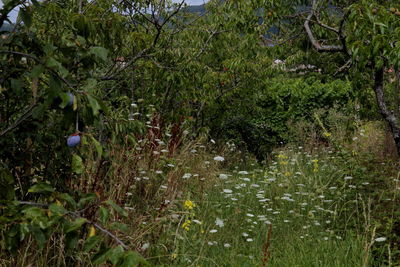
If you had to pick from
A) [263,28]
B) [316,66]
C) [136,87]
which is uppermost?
[263,28]

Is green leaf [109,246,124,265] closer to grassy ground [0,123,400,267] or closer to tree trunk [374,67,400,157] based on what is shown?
Answer: grassy ground [0,123,400,267]

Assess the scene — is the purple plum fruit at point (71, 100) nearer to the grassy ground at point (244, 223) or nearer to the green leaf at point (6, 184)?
the green leaf at point (6, 184)

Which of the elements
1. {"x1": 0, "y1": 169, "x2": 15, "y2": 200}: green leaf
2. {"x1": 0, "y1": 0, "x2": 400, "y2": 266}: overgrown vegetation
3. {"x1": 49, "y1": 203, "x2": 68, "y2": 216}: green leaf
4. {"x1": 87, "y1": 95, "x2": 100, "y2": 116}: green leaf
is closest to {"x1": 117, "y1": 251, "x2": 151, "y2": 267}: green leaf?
{"x1": 0, "y1": 0, "x2": 400, "y2": 266}: overgrown vegetation

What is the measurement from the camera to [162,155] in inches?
216

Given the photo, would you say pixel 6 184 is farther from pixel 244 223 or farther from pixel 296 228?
pixel 296 228

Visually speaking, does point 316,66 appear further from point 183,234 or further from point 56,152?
point 56,152

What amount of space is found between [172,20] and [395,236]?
4112 millimetres

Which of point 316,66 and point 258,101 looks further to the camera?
point 316,66

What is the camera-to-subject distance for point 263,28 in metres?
5.78

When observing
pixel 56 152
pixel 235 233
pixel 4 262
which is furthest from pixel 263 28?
pixel 4 262

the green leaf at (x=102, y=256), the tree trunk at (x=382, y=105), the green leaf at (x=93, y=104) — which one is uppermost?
the green leaf at (x=93, y=104)

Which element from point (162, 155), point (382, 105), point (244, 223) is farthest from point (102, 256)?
point (382, 105)

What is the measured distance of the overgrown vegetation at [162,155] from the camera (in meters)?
1.98

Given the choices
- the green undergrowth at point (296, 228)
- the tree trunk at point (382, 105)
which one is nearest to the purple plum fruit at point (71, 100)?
the green undergrowth at point (296, 228)
